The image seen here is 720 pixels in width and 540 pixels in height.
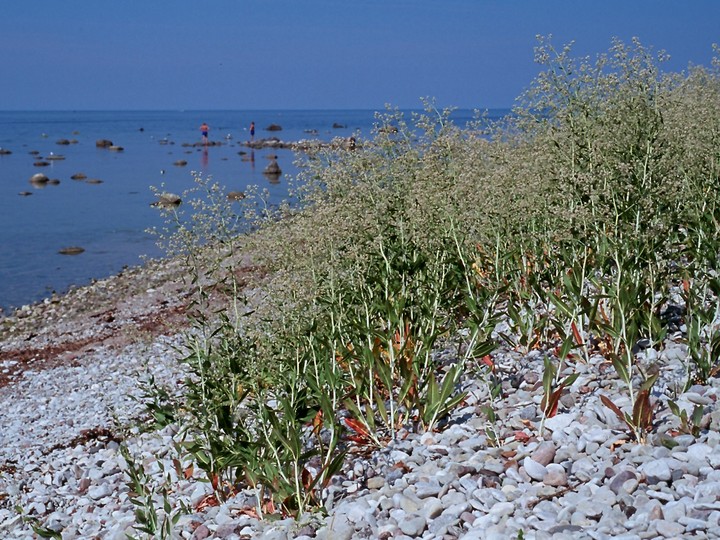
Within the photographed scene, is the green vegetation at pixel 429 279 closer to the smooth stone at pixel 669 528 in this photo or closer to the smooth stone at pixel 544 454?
the smooth stone at pixel 544 454

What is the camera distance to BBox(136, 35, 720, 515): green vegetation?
609cm

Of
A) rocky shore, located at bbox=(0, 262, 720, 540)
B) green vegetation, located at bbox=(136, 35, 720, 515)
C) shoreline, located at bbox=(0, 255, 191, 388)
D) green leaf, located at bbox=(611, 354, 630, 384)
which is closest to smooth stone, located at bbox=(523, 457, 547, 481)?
rocky shore, located at bbox=(0, 262, 720, 540)

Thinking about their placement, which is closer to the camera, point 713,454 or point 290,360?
point 713,454

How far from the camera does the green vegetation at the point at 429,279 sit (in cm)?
609

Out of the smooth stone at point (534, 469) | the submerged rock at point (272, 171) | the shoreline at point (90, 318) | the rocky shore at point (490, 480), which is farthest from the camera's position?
the submerged rock at point (272, 171)

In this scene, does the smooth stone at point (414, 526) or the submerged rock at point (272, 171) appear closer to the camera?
the smooth stone at point (414, 526)

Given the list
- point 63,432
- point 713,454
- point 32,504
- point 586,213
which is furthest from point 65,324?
point 713,454

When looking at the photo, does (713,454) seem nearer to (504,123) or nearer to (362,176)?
(362,176)

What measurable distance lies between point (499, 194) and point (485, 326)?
135 cm

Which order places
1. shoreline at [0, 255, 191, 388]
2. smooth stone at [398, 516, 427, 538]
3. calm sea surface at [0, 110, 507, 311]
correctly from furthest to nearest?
1. calm sea surface at [0, 110, 507, 311]
2. shoreline at [0, 255, 191, 388]
3. smooth stone at [398, 516, 427, 538]

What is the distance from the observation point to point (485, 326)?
673cm

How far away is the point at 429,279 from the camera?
713 centimetres

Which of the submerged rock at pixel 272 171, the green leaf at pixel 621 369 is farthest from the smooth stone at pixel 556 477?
the submerged rock at pixel 272 171

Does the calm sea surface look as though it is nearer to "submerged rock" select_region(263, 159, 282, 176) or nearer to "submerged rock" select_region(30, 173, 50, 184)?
"submerged rock" select_region(30, 173, 50, 184)
